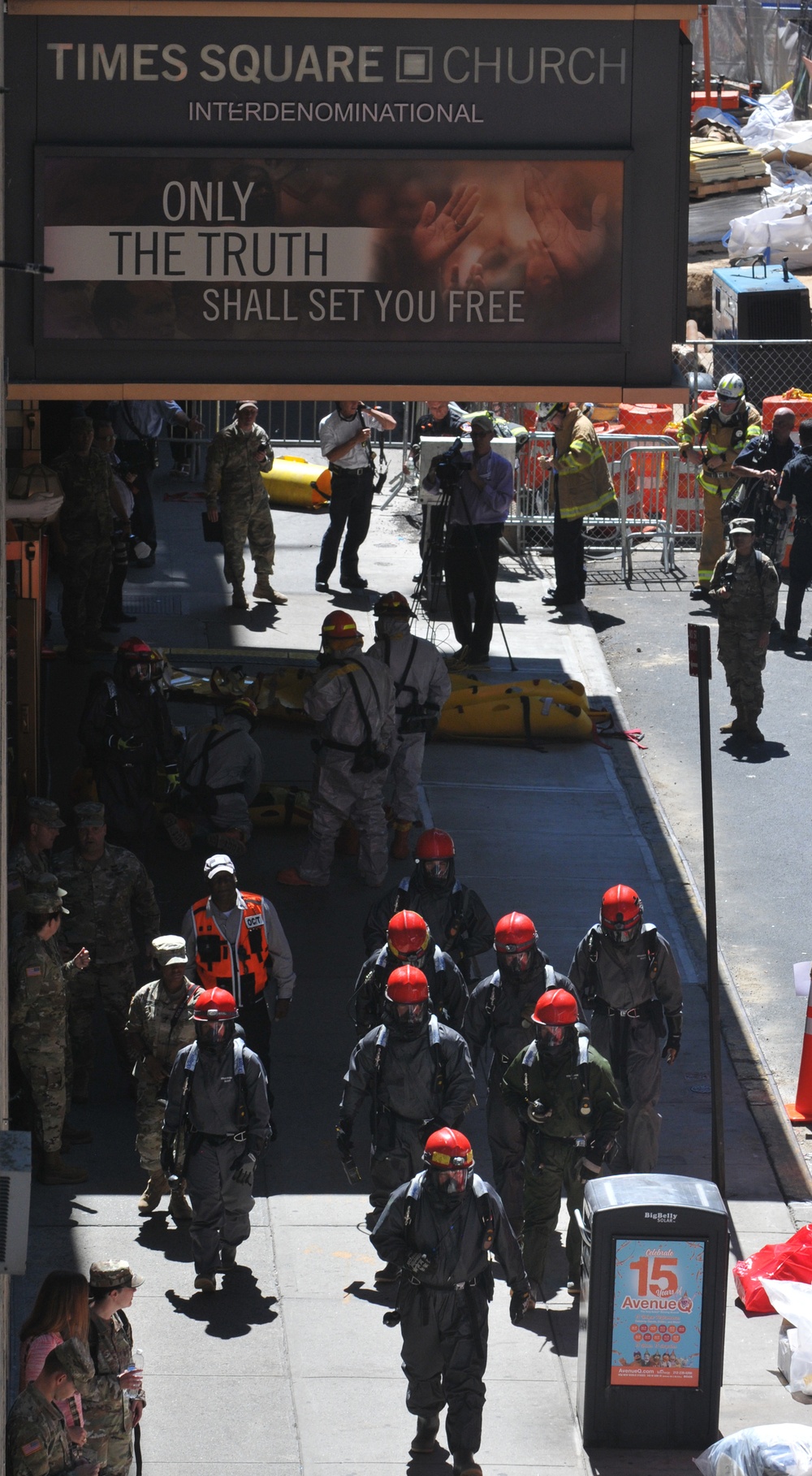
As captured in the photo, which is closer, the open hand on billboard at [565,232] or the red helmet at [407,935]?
the red helmet at [407,935]

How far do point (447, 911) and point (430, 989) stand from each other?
78cm

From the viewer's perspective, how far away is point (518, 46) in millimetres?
10266

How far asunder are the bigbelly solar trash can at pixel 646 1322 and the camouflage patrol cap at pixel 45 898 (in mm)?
3122

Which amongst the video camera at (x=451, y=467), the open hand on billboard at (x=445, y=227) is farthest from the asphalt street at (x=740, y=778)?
the open hand on billboard at (x=445, y=227)

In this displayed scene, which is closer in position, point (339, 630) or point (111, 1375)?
point (111, 1375)

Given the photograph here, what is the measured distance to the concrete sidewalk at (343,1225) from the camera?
8219 mm

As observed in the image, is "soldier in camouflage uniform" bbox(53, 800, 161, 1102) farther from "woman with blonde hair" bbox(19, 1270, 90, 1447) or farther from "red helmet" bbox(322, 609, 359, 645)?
"woman with blonde hair" bbox(19, 1270, 90, 1447)

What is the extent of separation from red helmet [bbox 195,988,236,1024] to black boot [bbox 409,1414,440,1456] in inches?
77.1

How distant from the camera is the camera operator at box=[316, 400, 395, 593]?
61.7 ft

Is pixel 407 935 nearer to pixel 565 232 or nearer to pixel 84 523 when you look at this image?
pixel 565 232

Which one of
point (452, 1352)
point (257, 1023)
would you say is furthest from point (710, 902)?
point (452, 1352)

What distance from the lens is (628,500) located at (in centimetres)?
2167

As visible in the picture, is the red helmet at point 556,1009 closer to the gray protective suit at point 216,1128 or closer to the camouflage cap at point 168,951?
the gray protective suit at point 216,1128

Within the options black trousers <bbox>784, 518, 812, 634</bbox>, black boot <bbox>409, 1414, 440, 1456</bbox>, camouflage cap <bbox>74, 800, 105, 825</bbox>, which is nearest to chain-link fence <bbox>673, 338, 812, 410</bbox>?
black trousers <bbox>784, 518, 812, 634</bbox>
